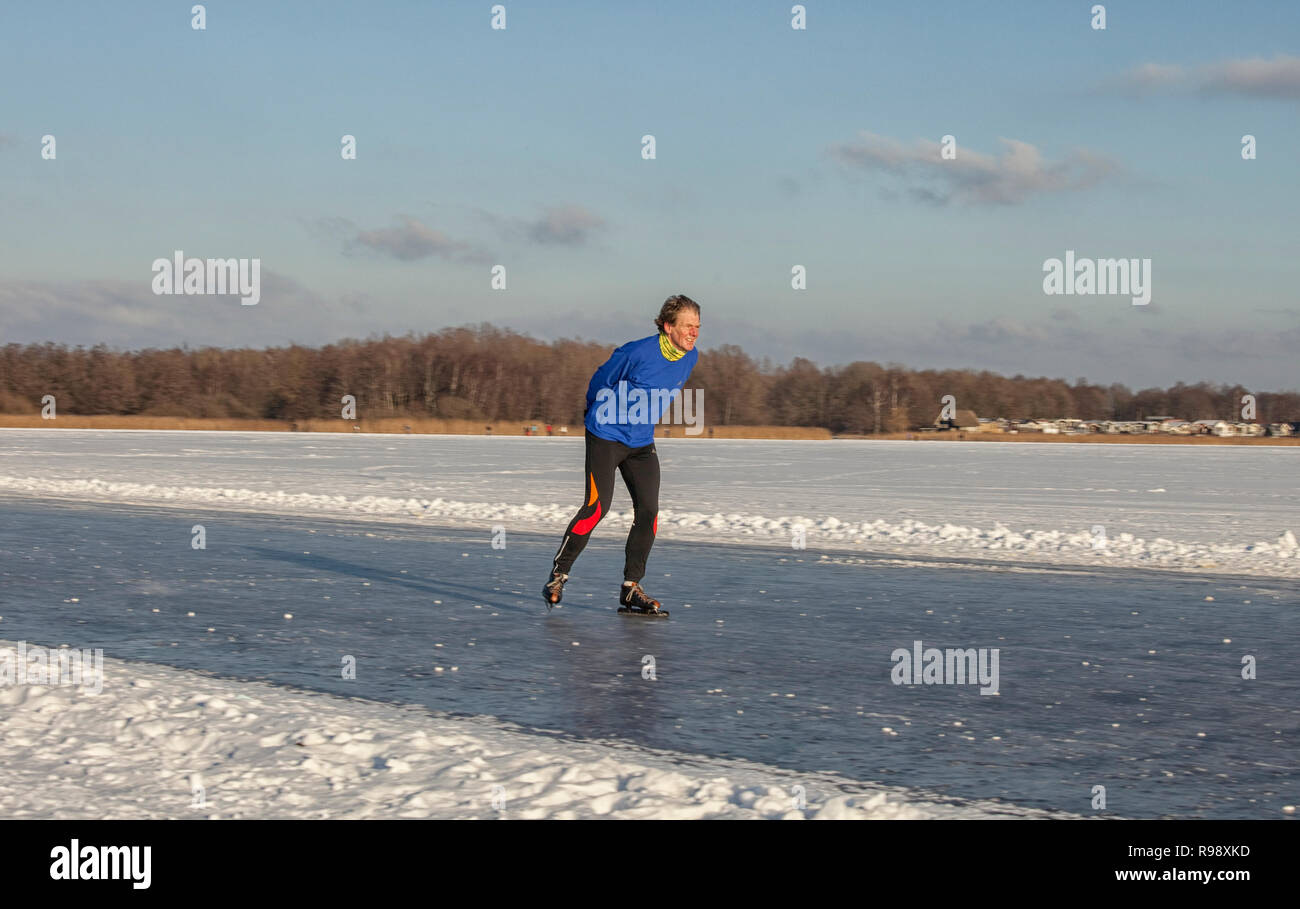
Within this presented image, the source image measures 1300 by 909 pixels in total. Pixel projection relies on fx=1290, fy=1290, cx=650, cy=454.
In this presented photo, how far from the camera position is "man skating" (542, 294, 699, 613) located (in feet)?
25.7

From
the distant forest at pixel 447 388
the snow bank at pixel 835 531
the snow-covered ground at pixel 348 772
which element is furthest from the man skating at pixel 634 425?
the distant forest at pixel 447 388

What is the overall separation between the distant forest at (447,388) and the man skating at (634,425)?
282 feet

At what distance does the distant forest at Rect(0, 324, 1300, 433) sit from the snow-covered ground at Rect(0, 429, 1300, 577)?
59.9 metres

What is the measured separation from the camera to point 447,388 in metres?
112

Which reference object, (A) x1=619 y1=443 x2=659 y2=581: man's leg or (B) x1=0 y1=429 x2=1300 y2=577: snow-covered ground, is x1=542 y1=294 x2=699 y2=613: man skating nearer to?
(A) x1=619 y1=443 x2=659 y2=581: man's leg

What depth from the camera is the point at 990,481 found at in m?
26.2

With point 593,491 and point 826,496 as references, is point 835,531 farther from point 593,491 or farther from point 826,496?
point 593,491

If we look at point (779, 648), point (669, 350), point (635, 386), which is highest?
point (669, 350)

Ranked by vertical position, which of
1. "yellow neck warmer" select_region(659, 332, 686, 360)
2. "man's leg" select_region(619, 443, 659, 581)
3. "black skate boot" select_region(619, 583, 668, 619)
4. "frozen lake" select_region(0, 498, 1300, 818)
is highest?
"yellow neck warmer" select_region(659, 332, 686, 360)

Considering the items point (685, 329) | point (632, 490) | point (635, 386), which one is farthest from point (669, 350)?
point (632, 490)

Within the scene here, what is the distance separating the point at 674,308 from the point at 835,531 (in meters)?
7.17

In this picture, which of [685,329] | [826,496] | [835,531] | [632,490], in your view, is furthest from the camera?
[826,496]

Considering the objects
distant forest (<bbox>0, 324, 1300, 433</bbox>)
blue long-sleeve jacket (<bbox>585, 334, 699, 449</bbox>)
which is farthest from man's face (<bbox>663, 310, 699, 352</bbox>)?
distant forest (<bbox>0, 324, 1300, 433</bbox>)
